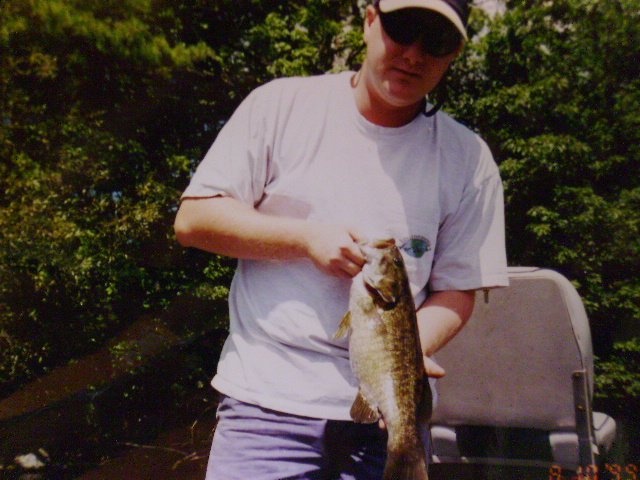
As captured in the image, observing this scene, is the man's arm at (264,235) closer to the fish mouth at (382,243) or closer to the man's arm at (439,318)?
the fish mouth at (382,243)

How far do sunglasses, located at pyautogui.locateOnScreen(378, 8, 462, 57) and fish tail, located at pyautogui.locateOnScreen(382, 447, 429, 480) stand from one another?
1.31m

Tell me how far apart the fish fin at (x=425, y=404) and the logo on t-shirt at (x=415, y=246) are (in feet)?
1.38

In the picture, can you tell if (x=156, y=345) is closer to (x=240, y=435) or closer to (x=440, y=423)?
(x=440, y=423)

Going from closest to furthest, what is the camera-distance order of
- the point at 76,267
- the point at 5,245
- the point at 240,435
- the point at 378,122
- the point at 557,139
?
the point at 240,435
the point at 378,122
the point at 5,245
the point at 76,267
the point at 557,139

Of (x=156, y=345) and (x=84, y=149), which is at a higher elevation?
(x=84, y=149)

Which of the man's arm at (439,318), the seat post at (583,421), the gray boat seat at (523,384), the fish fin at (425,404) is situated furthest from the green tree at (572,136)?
the fish fin at (425,404)

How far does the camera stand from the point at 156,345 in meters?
5.37

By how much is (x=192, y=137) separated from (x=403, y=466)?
4.72 metres

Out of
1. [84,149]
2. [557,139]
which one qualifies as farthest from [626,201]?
[84,149]

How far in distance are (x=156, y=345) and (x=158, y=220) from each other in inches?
45.8

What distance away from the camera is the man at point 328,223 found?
177 centimetres

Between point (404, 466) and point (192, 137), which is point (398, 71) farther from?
point (192, 137)

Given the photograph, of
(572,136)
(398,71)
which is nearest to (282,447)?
(398,71)

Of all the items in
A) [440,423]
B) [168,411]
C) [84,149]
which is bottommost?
[168,411]
